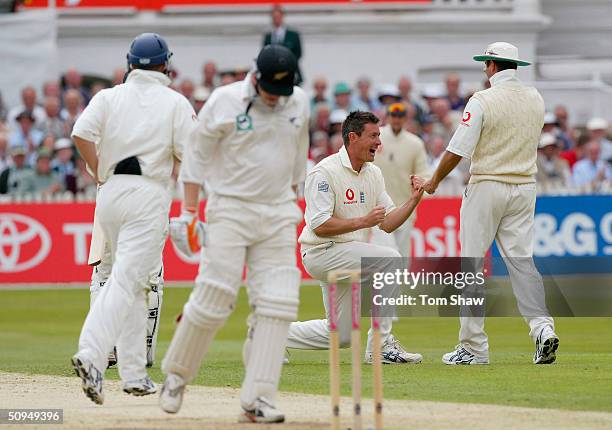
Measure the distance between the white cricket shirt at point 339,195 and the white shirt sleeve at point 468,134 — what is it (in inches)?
26.5

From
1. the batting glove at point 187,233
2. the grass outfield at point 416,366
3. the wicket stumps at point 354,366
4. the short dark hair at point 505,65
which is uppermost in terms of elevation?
the short dark hair at point 505,65

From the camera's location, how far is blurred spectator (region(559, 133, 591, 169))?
933 inches

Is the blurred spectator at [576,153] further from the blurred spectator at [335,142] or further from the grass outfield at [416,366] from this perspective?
the grass outfield at [416,366]

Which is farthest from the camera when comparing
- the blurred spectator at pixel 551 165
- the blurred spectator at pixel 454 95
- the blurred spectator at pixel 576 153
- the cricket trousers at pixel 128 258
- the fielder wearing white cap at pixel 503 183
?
the blurred spectator at pixel 454 95

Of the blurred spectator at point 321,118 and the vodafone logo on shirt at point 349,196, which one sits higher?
the blurred spectator at point 321,118

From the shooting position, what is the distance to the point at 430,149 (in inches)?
899

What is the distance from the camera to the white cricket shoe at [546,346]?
1180 cm

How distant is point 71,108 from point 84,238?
3.60m

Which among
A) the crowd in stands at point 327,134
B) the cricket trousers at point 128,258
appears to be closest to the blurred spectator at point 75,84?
the crowd in stands at point 327,134

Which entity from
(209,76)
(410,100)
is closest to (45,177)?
(209,76)

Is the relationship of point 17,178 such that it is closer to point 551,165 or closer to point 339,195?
point 551,165

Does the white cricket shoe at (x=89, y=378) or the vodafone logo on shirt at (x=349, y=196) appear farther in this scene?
the vodafone logo on shirt at (x=349, y=196)

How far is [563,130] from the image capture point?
993 inches

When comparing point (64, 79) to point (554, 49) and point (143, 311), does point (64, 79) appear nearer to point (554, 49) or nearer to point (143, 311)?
point (554, 49)
